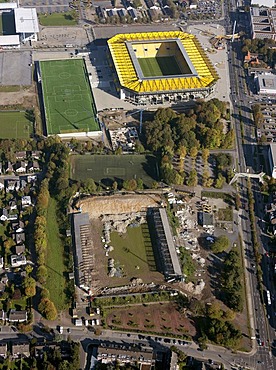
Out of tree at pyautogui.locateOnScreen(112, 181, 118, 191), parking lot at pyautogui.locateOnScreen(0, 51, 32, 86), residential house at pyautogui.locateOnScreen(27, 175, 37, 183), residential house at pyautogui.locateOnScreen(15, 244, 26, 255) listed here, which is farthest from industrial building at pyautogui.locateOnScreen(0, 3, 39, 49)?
residential house at pyautogui.locateOnScreen(15, 244, 26, 255)

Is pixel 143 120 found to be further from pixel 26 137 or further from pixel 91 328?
pixel 91 328

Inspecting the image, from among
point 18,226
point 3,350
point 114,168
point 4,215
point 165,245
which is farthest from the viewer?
point 114,168

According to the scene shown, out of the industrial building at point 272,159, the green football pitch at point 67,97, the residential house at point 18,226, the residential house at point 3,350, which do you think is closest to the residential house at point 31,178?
the residential house at point 18,226

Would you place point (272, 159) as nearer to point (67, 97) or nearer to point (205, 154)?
point (205, 154)

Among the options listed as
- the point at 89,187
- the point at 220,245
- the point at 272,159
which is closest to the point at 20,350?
the point at 89,187

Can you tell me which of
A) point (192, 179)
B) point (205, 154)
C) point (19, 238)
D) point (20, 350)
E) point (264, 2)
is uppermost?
point (264, 2)

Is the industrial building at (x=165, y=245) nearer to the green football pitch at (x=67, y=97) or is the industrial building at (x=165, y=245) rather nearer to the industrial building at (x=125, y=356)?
the industrial building at (x=125, y=356)
